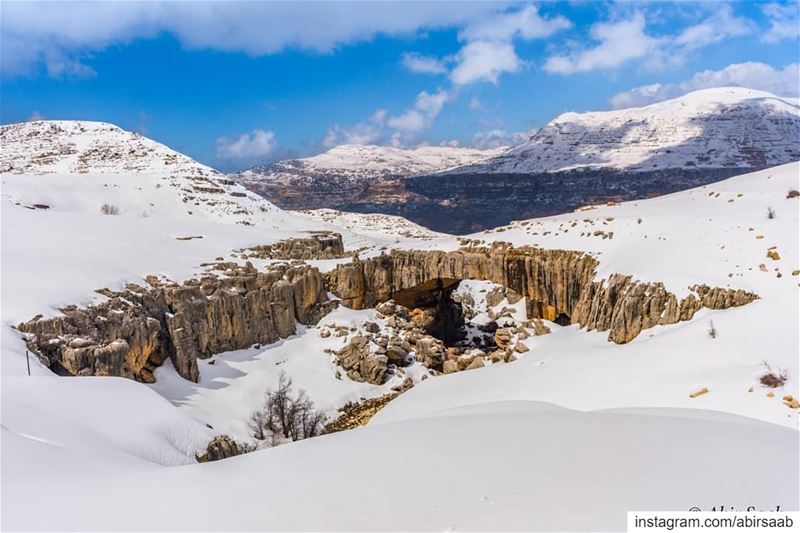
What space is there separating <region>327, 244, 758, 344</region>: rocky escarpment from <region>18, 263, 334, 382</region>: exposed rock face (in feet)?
11.0

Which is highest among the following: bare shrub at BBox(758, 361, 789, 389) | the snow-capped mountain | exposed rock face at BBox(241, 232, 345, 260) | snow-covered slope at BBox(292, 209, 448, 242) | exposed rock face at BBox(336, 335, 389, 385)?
the snow-capped mountain

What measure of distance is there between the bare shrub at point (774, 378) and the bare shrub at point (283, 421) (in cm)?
1355

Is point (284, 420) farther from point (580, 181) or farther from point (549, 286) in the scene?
point (580, 181)

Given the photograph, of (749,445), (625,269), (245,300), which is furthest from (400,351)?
(749,445)

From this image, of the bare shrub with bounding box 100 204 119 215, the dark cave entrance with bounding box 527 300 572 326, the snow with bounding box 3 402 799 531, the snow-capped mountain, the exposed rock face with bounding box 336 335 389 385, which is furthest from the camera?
the snow-capped mountain

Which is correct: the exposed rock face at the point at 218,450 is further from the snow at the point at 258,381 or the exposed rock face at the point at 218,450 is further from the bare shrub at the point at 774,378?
the bare shrub at the point at 774,378

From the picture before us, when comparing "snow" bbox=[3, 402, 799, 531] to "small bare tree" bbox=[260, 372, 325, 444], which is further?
"small bare tree" bbox=[260, 372, 325, 444]

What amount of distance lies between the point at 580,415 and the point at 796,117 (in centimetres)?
23978

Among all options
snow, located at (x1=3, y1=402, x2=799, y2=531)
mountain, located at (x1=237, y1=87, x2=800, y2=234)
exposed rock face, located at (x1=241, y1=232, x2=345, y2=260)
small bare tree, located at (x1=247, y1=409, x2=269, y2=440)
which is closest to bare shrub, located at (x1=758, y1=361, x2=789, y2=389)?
snow, located at (x1=3, y1=402, x2=799, y2=531)

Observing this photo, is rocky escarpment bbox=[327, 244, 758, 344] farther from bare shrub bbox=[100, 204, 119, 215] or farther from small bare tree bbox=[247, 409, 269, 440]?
bare shrub bbox=[100, 204, 119, 215]

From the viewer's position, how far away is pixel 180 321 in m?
21.4

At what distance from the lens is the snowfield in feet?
16.8

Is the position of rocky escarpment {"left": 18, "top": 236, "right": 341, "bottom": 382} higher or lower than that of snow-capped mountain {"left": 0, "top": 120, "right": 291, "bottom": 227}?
lower

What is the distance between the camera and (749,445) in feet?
22.2
